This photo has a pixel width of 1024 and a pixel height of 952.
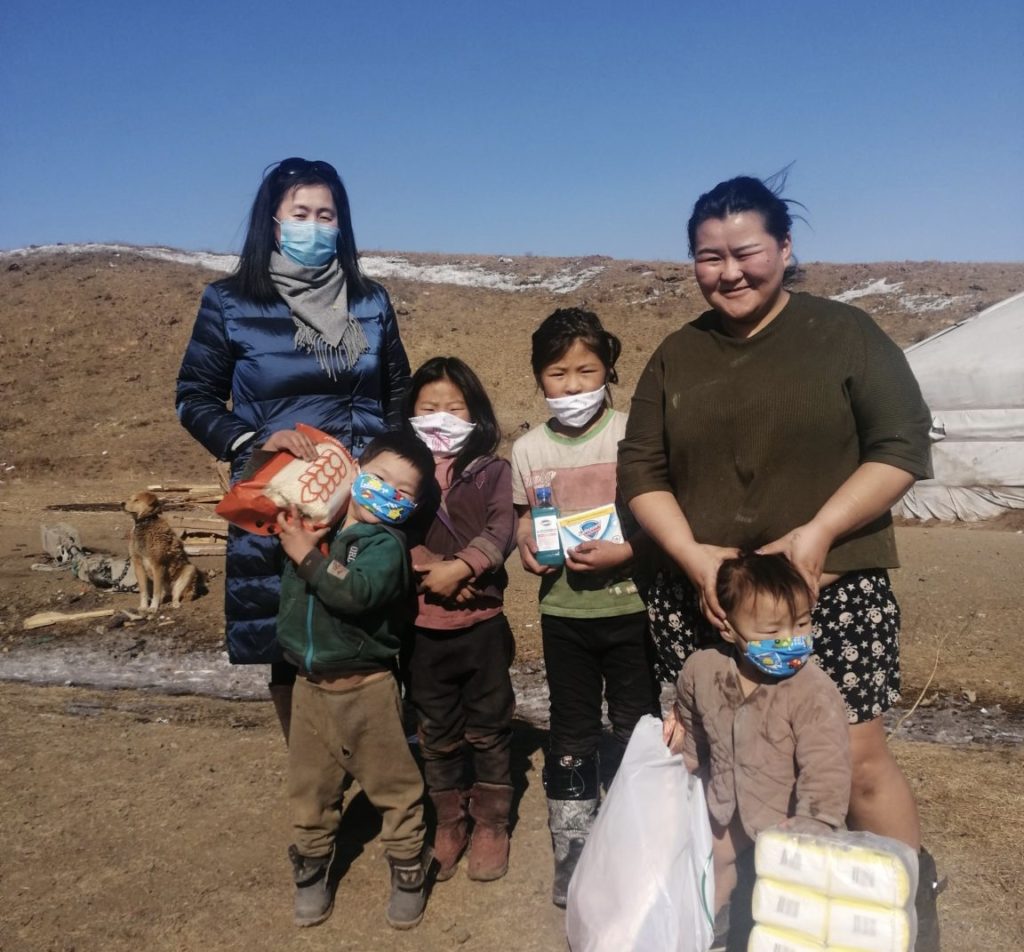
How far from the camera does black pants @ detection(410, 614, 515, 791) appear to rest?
9.86 feet

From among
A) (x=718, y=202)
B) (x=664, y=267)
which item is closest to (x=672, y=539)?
(x=718, y=202)

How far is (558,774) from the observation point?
2.93 meters

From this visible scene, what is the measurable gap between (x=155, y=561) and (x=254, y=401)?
14.0 feet

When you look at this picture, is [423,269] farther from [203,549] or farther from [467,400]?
[467,400]

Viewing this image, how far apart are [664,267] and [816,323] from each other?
2172cm

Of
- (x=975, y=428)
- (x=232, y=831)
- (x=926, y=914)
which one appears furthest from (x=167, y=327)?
(x=926, y=914)

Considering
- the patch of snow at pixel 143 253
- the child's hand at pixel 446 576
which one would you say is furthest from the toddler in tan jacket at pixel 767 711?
the patch of snow at pixel 143 253

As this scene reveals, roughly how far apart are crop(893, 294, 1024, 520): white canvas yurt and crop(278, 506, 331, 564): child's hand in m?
8.99

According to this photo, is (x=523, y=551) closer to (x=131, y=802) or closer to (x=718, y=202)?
(x=718, y=202)

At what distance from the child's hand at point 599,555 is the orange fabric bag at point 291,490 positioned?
68 cm

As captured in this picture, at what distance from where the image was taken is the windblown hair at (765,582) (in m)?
2.16

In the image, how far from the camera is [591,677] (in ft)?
9.75

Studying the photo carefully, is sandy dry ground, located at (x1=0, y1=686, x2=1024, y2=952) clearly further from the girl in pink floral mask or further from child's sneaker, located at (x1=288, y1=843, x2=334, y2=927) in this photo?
the girl in pink floral mask

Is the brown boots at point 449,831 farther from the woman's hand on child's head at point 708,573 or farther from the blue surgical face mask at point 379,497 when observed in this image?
the woman's hand on child's head at point 708,573
